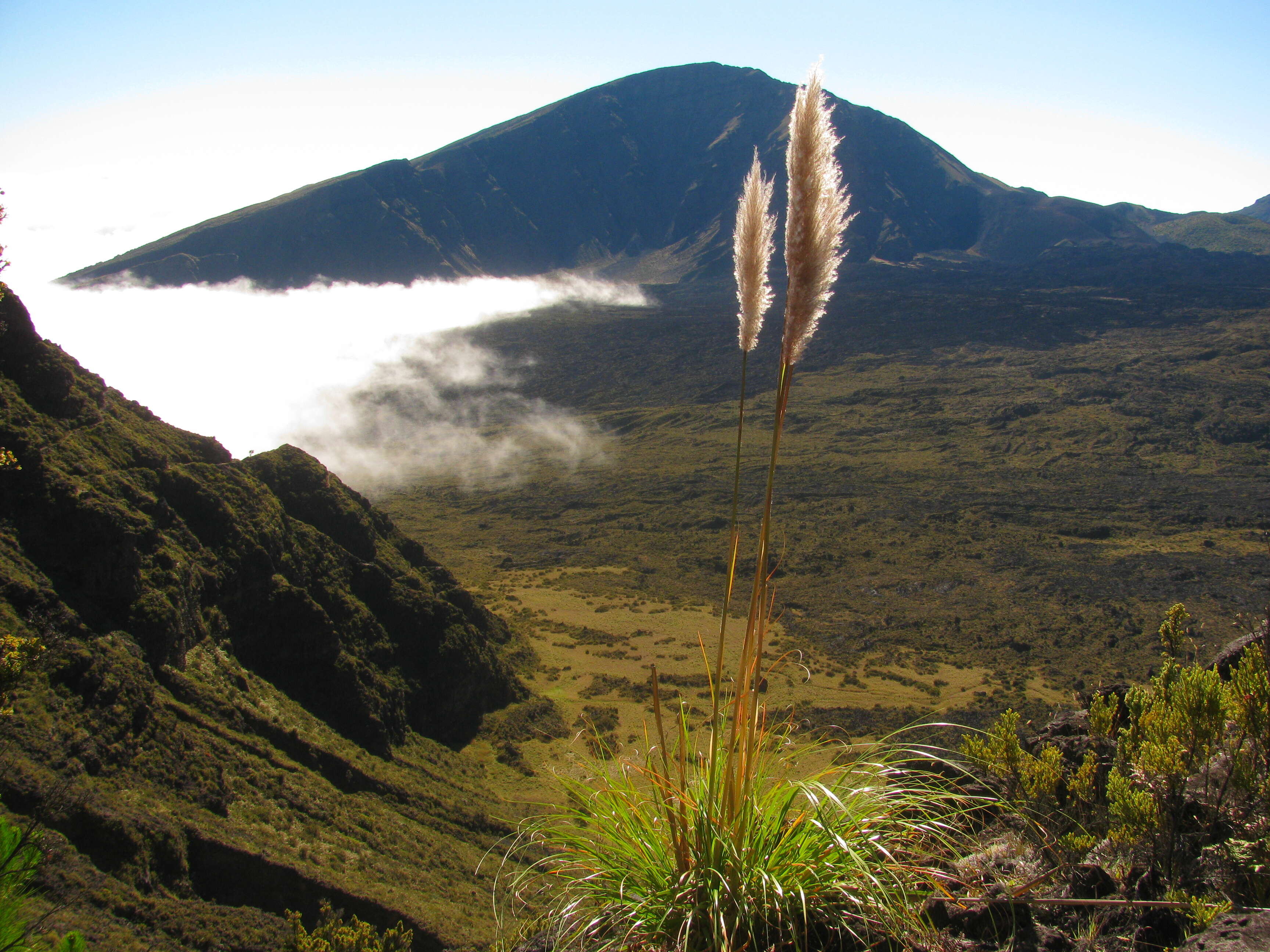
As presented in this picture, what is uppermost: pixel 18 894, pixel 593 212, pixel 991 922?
pixel 593 212

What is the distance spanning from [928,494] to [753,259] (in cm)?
5510

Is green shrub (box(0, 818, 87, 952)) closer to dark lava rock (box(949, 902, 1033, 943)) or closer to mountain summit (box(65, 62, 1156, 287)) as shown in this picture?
dark lava rock (box(949, 902, 1033, 943))

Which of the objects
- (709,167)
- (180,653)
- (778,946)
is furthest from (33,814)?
(709,167)

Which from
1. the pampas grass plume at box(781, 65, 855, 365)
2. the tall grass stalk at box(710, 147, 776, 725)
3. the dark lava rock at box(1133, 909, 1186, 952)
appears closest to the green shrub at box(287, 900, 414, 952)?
the tall grass stalk at box(710, 147, 776, 725)

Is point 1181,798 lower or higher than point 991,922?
higher

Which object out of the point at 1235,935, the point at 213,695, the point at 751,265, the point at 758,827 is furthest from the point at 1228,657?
the point at 213,695

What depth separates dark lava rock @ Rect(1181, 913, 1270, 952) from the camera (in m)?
1.94

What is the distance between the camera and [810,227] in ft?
7.01

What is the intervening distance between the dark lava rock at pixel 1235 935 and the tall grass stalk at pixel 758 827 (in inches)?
24.9

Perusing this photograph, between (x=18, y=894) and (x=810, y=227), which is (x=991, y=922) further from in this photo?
(x=18, y=894)

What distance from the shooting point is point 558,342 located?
102 metres

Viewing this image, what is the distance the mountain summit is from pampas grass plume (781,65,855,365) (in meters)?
146

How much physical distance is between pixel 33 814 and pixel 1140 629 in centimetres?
3536

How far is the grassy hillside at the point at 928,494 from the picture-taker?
97.7ft
